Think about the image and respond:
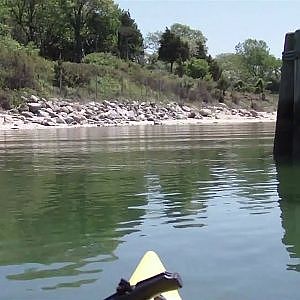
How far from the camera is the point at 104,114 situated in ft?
185

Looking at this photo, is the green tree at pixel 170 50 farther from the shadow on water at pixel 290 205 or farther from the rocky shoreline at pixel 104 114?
the shadow on water at pixel 290 205

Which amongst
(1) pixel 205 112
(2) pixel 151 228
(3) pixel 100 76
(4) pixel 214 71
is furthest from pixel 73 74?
(2) pixel 151 228

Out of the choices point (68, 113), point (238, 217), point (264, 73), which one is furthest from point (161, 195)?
point (264, 73)

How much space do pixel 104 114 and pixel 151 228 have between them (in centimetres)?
4724

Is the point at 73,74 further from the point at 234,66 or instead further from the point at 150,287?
the point at 234,66

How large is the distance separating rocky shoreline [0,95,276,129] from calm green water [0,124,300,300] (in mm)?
31096

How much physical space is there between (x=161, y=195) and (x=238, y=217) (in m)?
2.74

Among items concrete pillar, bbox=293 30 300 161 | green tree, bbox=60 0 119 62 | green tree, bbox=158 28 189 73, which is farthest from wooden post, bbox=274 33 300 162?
green tree, bbox=158 28 189 73

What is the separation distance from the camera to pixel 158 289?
388cm

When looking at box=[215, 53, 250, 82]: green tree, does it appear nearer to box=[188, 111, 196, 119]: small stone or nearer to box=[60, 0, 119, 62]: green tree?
box=[60, 0, 119, 62]: green tree

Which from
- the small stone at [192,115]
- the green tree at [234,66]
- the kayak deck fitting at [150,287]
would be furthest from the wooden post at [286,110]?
the green tree at [234,66]

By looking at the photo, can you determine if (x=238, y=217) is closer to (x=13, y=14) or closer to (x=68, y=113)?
(x=68, y=113)

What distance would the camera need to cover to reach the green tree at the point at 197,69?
8800 centimetres

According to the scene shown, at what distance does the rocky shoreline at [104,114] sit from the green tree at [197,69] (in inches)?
596
